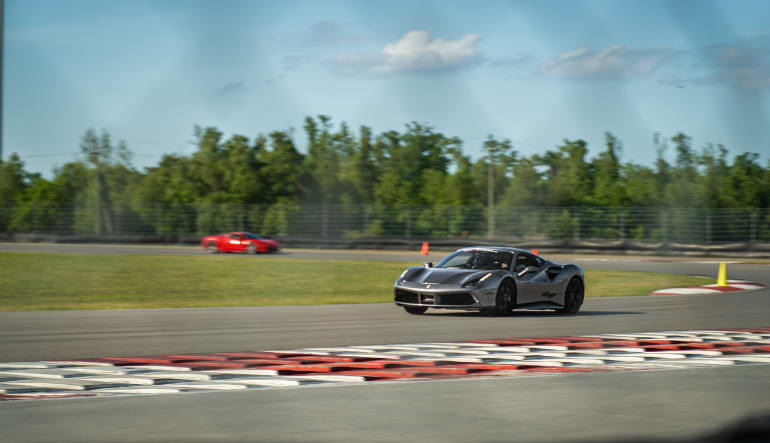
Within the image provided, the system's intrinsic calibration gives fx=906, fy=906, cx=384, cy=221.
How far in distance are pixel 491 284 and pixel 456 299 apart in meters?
0.62

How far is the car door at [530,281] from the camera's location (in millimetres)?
14828

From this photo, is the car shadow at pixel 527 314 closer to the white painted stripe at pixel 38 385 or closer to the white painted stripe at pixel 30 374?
the white painted stripe at pixel 30 374

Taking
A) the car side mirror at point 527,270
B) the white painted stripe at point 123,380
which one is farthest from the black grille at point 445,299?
the white painted stripe at point 123,380

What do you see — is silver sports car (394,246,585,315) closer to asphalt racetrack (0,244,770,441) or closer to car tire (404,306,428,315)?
car tire (404,306,428,315)

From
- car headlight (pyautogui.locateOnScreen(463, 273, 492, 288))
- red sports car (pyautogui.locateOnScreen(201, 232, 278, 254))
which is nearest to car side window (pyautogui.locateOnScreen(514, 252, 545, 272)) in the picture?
car headlight (pyautogui.locateOnScreen(463, 273, 492, 288))

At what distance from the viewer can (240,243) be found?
41031mm

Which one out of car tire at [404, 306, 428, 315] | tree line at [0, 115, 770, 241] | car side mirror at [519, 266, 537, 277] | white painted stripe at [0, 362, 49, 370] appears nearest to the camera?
white painted stripe at [0, 362, 49, 370]

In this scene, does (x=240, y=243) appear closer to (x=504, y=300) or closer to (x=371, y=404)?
(x=504, y=300)

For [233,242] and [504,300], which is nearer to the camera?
[504,300]

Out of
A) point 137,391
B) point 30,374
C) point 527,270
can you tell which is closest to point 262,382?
point 137,391

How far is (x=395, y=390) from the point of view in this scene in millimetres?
6684

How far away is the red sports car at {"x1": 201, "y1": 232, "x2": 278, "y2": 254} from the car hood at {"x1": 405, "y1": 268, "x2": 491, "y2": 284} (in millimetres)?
26045

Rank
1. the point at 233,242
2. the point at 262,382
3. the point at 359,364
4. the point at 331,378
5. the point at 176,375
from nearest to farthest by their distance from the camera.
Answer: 1. the point at 262,382
2. the point at 331,378
3. the point at 176,375
4. the point at 359,364
5. the point at 233,242

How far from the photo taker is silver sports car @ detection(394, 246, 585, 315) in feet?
46.4
